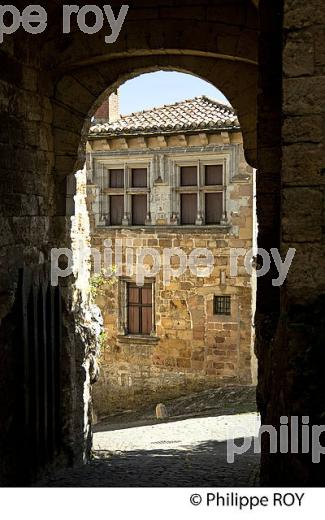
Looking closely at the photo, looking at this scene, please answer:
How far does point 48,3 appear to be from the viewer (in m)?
6.01

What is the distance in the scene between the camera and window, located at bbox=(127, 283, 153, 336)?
14.6 m

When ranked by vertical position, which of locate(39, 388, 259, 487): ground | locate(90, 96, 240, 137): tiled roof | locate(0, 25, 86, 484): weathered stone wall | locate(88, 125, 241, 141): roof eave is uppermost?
locate(90, 96, 240, 137): tiled roof

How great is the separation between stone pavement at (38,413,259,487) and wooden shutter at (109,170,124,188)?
19.1 ft

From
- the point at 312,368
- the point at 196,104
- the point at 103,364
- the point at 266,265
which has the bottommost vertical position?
the point at 103,364

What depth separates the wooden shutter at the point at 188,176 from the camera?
46.3 ft

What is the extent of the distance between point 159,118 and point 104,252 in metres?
3.28

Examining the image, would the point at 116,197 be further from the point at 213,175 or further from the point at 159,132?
the point at 213,175

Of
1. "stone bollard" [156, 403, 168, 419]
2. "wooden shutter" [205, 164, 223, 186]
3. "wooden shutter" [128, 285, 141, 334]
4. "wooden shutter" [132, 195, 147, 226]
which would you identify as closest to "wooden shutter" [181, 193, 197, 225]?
"wooden shutter" [205, 164, 223, 186]

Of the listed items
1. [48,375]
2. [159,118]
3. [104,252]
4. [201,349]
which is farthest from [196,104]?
[48,375]

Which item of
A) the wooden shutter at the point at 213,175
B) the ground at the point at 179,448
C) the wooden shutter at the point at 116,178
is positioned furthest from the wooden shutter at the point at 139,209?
the ground at the point at 179,448

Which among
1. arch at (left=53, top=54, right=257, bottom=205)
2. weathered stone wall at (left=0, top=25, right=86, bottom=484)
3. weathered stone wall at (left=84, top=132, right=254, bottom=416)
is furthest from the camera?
weathered stone wall at (left=84, top=132, right=254, bottom=416)

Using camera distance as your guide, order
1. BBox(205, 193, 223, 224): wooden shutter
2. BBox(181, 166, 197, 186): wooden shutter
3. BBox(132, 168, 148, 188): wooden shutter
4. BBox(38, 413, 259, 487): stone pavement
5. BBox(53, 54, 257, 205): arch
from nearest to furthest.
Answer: BBox(38, 413, 259, 487): stone pavement, BBox(53, 54, 257, 205): arch, BBox(205, 193, 223, 224): wooden shutter, BBox(181, 166, 197, 186): wooden shutter, BBox(132, 168, 148, 188): wooden shutter

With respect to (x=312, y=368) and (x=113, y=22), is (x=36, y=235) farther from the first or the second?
(x=312, y=368)

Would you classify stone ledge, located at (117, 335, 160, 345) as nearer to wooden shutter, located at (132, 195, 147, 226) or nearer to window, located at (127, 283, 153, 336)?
window, located at (127, 283, 153, 336)
